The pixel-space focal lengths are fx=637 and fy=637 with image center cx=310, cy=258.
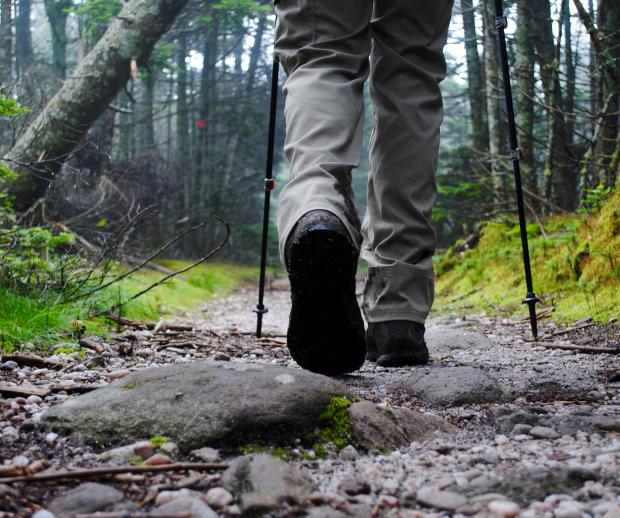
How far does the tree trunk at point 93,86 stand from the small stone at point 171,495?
5.03 m

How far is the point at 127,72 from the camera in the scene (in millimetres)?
6820

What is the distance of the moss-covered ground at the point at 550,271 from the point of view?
12.7ft

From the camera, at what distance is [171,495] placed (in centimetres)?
105

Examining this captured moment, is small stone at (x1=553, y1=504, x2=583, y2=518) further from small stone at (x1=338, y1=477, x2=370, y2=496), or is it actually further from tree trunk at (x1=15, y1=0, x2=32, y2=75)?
tree trunk at (x1=15, y1=0, x2=32, y2=75)

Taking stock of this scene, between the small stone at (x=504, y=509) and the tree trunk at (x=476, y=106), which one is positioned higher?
the tree trunk at (x=476, y=106)

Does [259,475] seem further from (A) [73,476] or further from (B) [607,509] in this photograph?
(B) [607,509]

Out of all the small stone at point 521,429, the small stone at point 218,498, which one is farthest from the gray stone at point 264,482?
the small stone at point 521,429

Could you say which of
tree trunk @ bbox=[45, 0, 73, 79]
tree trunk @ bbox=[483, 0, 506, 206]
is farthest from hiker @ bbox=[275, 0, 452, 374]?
tree trunk @ bbox=[45, 0, 73, 79]

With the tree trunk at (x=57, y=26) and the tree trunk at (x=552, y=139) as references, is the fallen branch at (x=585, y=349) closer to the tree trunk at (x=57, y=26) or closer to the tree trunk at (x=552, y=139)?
the tree trunk at (x=552, y=139)

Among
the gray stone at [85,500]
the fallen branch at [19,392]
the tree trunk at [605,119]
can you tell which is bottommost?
the fallen branch at [19,392]

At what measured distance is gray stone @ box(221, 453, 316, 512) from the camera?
41.1 inches

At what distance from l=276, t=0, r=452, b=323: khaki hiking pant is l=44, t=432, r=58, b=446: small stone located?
987 millimetres

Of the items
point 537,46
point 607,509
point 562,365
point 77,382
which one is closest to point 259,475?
point 607,509

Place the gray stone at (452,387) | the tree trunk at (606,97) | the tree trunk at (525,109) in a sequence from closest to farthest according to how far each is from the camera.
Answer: the gray stone at (452,387) < the tree trunk at (606,97) < the tree trunk at (525,109)
